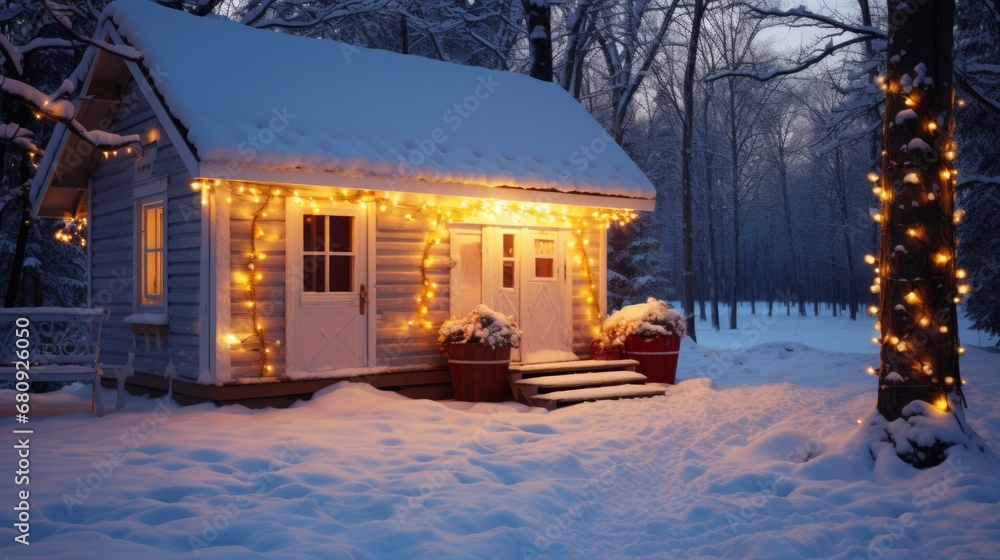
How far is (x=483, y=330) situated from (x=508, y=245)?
6.40 feet

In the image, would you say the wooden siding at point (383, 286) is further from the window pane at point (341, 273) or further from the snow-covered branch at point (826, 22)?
the snow-covered branch at point (826, 22)

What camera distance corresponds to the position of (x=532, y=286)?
1212 centimetres

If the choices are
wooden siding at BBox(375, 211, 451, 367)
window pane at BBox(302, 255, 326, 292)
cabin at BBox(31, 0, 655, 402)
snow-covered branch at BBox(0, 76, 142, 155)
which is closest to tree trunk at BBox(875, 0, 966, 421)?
cabin at BBox(31, 0, 655, 402)

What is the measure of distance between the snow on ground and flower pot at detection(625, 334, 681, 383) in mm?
2138

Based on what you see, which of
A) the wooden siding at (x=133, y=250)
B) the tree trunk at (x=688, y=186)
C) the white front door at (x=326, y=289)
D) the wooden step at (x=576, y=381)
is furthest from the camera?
the tree trunk at (x=688, y=186)

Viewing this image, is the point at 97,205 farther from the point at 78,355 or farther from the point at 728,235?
the point at 728,235

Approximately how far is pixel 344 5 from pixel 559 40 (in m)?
7.92

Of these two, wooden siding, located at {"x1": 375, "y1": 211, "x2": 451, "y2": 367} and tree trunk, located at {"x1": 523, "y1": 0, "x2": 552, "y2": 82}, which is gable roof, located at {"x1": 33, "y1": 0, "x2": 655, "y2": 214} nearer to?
wooden siding, located at {"x1": 375, "y1": 211, "x2": 451, "y2": 367}

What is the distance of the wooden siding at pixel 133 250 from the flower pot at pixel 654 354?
6420 millimetres

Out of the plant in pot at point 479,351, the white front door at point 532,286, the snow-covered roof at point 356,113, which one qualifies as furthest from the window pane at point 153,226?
the white front door at point 532,286

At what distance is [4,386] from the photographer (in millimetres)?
13750

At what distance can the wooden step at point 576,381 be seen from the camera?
419 inches

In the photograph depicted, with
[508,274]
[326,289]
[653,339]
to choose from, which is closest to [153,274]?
[326,289]

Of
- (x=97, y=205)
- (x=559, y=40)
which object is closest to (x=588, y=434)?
(x=97, y=205)
